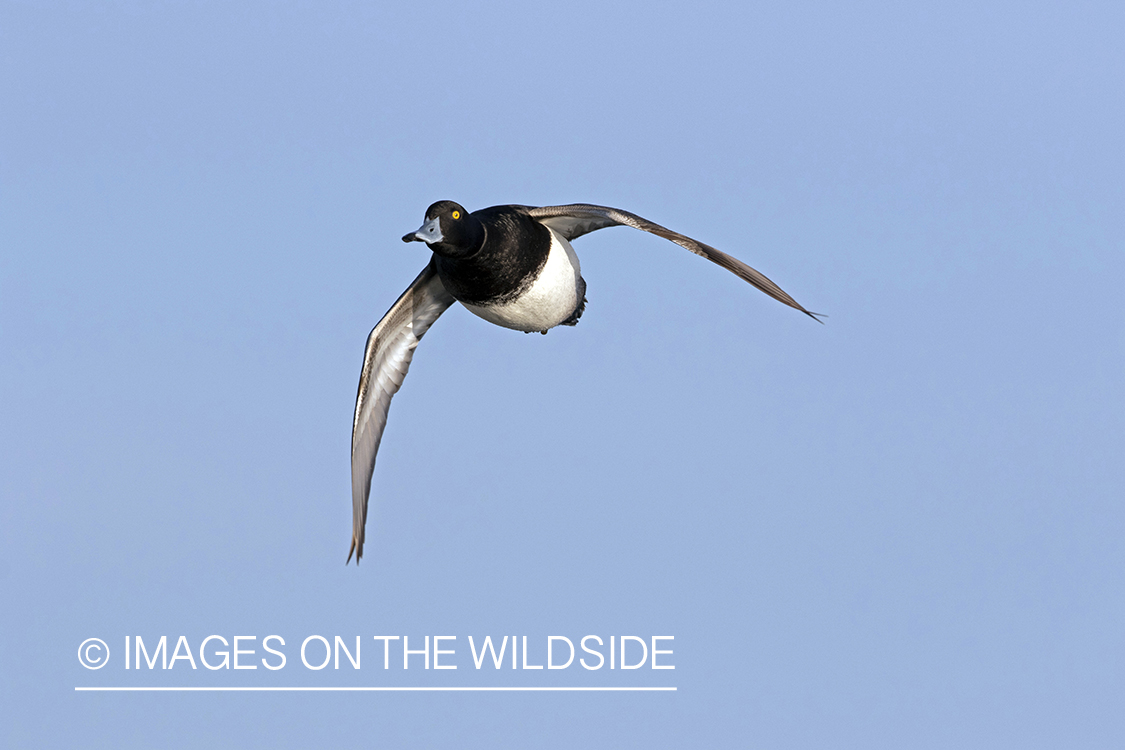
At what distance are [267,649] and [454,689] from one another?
10.9 feet

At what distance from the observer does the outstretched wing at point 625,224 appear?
39.1 ft

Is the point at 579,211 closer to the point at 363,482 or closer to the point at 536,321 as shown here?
the point at 536,321

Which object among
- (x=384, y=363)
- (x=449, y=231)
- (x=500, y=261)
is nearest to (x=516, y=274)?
(x=500, y=261)

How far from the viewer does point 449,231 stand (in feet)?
42.0

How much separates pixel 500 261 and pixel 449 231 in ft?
3.16

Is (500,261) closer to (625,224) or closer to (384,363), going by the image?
(625,224)

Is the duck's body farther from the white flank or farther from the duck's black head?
the duck's black head

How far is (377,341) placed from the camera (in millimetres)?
16672

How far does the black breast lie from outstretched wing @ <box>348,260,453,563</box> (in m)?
2.08

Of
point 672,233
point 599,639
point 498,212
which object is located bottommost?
point 599,639

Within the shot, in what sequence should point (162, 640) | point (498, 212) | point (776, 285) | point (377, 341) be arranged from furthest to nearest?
point (162, 640) → point (377, 341) → point (498, 212) → point (776, 285)

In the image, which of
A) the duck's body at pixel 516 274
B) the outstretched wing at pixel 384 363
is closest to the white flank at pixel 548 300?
the duck's body at pixel 516 274

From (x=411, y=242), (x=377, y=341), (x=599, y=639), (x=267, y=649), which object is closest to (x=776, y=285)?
(x=411, y=242)

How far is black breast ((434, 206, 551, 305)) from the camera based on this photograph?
1345 centimetres
